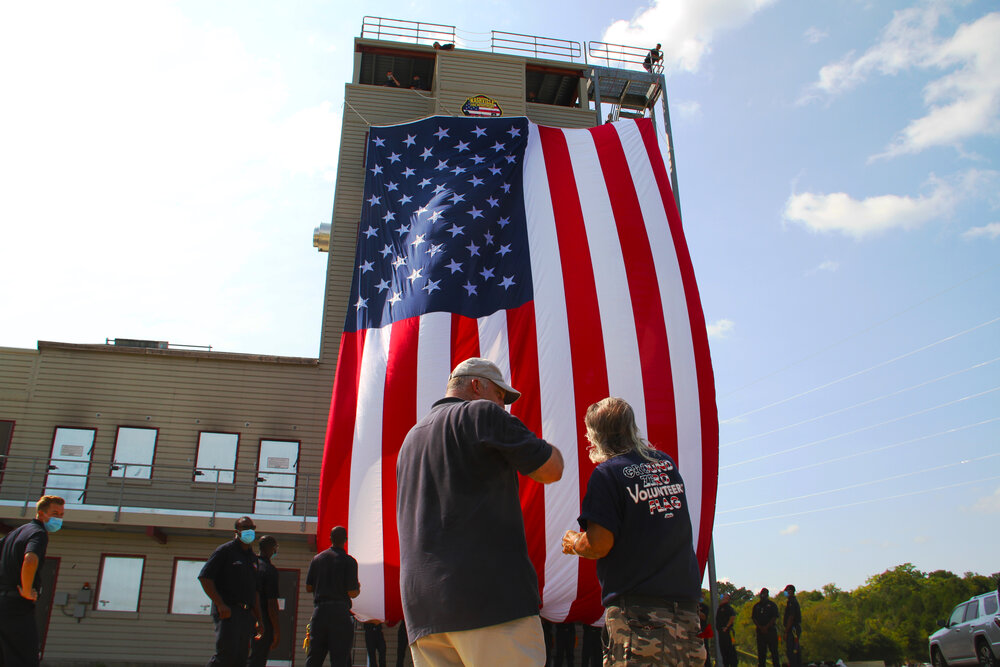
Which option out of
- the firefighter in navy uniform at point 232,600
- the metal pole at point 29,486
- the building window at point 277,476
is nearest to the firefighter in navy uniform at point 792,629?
the firefighter in navy uniform at point 232,600

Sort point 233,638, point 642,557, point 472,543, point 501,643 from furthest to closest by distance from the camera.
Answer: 1. point 233,638
2. point 642,557
3. point 472,543
4. point 501,643

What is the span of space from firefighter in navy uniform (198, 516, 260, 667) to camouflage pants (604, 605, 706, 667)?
3.94 metres

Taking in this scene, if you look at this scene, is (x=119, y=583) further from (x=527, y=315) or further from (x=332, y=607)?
(x=527, y=315)

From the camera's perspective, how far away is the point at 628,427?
335 cm

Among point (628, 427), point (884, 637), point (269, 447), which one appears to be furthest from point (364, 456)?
point (884, 637)

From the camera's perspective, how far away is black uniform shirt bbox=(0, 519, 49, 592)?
4.99 meters

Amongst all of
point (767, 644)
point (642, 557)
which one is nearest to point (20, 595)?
point (642, 557)

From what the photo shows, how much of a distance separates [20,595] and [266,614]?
2234 millimetres

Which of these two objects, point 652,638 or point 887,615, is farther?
point 887,615

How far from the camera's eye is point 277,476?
14.9m

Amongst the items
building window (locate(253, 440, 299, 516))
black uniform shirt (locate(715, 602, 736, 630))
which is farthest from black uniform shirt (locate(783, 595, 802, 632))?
building window (locate(253, 440, 299, 516))

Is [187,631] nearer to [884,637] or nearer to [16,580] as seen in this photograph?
[16,580]

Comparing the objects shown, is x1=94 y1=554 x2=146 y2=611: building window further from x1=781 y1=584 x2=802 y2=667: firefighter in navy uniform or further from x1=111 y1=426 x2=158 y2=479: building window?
x1=781 y1=584 x2=802 y2=667: firefighter in navy uniform

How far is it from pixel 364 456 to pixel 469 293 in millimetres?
2491
